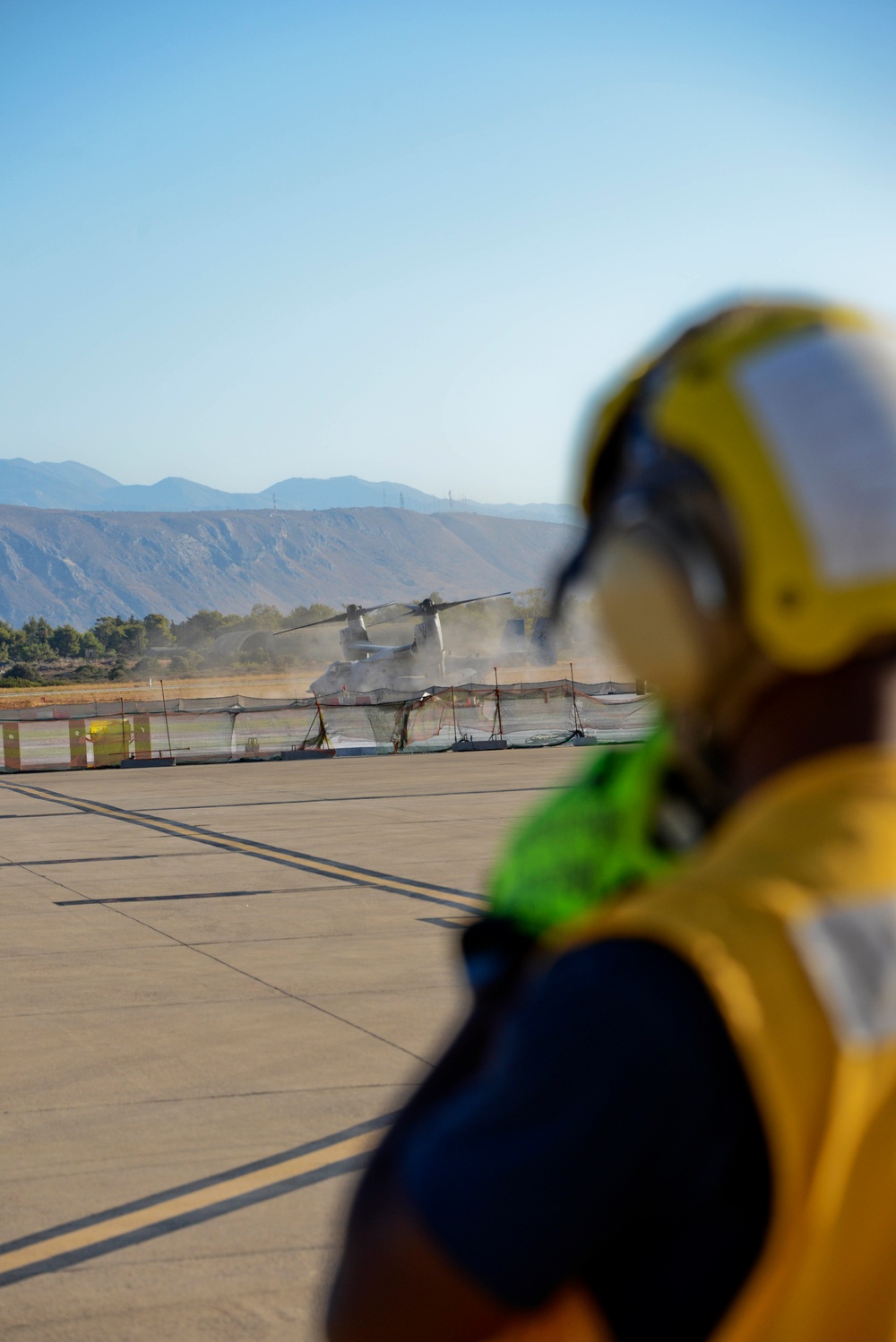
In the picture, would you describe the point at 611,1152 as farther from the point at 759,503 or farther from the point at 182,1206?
the point at 182,1206

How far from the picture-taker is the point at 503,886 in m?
1.13

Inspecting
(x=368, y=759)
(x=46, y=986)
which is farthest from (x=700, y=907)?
(x=368, y=759)

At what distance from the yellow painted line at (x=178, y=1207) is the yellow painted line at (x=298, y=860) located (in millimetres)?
4980

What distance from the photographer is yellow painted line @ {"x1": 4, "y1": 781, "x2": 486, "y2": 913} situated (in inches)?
433

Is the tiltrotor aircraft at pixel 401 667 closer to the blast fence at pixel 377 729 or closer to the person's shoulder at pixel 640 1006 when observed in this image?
the blast fence at pixel 377 729

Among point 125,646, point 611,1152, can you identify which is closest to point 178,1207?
point 611,1152

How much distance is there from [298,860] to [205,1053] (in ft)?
21.7

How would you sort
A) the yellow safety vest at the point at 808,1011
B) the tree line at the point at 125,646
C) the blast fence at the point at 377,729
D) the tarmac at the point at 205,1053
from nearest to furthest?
the yellow safety vest at the point at 808,1011 → the tarmac at the point at 205,1053 → the blast fence at the point at 377,729 → the tree line at the point at 125,646

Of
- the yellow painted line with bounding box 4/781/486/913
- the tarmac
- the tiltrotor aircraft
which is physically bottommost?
the tiltrotor aircraft

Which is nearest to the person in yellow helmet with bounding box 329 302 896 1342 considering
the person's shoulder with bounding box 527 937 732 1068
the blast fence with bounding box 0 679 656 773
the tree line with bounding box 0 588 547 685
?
the person's shoulder with bounding box 527 937 732 1068

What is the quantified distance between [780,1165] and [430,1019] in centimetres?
647

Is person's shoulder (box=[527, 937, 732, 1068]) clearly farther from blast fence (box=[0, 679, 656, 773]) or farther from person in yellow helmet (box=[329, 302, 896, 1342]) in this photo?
blast fence (box=[0, 679, 656, 773])

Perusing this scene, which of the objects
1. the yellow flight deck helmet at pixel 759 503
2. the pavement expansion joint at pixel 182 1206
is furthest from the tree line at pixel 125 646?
the yellow flight deck helmet at pixel 759 503

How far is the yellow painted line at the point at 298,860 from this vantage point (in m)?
11.0
